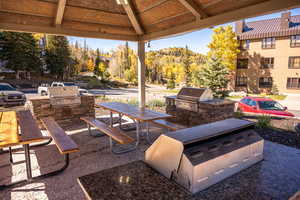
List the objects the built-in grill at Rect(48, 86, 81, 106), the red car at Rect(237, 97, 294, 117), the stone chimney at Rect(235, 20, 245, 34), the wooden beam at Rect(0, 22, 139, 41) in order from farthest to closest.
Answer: the stone chimney at Rect(235, 20, 245, 34) → the red car at Rect(237, 97, 294, 117) → the built-in grill at Rect(48, 86, 81, 106) → the wooden beam at Rect(0, 22, 139, 41)

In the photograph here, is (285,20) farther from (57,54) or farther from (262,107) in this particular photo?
(57,54)

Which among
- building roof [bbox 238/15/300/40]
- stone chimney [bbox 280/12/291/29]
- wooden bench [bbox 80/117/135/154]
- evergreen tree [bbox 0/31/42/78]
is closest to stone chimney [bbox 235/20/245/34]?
building roof [bbox 238/15/300/40]

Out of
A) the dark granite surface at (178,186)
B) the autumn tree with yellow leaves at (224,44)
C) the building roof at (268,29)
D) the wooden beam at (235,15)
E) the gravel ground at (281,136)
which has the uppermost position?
the building roof at (268,29)

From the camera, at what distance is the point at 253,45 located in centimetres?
2203

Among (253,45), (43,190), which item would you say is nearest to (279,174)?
(43,190)

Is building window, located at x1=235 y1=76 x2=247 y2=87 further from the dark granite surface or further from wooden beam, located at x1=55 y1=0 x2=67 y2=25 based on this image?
the dark granite surface

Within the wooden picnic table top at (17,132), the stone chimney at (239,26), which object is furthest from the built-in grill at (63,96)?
the stone chimney at (239,26)

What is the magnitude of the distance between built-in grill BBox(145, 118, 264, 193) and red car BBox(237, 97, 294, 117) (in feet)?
21.8

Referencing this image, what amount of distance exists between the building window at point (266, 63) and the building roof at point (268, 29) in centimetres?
277

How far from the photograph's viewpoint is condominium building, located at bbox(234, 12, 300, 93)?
20094 millimetres

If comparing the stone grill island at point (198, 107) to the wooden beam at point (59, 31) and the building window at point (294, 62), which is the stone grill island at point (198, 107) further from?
the building window at point (294, 62)

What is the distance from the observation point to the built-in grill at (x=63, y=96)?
18.1 ft

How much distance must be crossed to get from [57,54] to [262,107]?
30620 millimetres

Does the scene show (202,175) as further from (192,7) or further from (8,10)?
(8,10)
